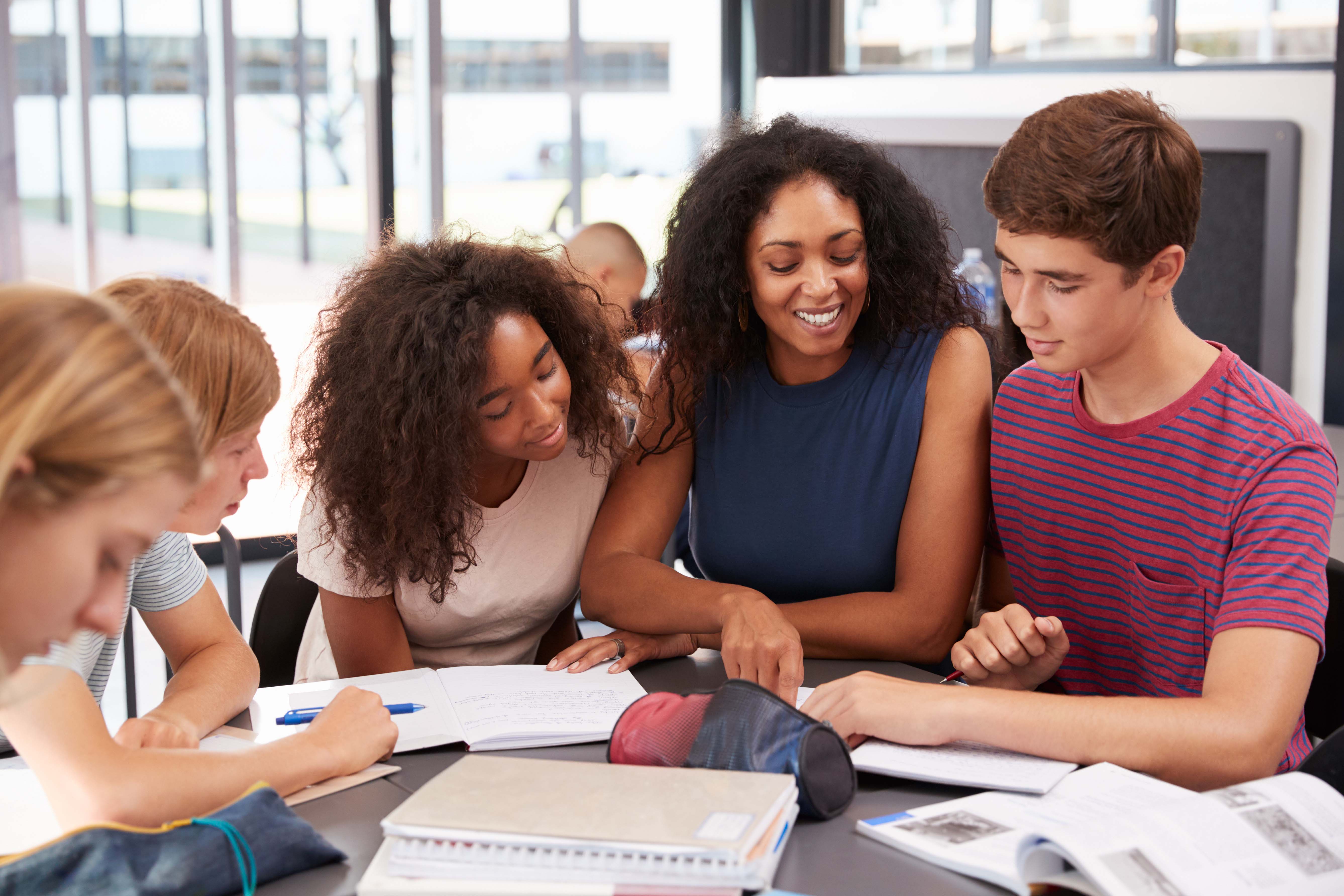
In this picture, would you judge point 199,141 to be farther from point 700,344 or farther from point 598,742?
point 598,742

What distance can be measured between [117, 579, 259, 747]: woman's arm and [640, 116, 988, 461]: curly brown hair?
1.85 feet

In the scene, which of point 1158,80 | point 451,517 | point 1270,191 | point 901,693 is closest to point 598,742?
point 901,693

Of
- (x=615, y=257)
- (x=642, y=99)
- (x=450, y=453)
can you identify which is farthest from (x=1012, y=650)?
(x=642, y=99)

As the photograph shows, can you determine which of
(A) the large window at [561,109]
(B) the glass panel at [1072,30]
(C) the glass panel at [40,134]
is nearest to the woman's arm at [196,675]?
(C) the glass panel at [40,134]

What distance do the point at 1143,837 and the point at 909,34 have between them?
3.89 meters

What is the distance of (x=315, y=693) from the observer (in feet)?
4.27

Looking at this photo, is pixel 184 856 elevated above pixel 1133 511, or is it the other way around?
pixel 1133 511

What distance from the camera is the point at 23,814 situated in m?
1.00

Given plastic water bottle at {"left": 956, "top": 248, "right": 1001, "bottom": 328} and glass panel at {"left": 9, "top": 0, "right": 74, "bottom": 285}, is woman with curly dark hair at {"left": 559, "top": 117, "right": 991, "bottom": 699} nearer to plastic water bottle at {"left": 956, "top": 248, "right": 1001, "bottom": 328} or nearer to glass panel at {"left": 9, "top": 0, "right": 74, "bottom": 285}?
plastic water bottle at {"left": 956, "top": 248, "right": 1001, "bottom": 328}

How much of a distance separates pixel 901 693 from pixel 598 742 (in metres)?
0.29

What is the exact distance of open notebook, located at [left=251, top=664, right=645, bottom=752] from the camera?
3.78 ft

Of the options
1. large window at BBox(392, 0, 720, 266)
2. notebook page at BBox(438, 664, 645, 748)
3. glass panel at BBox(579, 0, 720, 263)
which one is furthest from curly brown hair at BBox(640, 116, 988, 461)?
glass panel at BBox(579, 0, 720, 263)

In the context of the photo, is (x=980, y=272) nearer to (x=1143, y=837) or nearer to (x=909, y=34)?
(x=909, y=34)

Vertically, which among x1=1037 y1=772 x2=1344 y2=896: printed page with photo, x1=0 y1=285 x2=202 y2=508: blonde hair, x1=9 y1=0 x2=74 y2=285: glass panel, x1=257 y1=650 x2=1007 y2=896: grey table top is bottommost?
x1=257 y1=650 x2=1007 y2=896: grey table top
